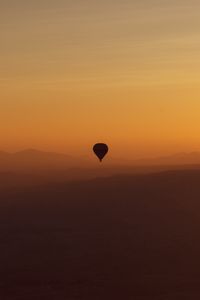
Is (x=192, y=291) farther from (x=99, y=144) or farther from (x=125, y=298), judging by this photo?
(x=99, y=144)

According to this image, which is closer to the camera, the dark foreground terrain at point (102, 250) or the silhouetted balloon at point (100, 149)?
the silhouetted balloon at point (100, 149)

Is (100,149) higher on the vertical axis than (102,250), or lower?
lower

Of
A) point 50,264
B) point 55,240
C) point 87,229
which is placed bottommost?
point 50,264

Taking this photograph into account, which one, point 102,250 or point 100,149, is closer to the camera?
point 100,149

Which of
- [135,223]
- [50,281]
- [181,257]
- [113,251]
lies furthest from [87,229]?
[50,281]

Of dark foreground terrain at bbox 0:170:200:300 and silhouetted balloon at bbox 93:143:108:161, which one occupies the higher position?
dark foreground terrain at bbox 0:170:200:300

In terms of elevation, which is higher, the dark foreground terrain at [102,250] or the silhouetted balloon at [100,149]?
the dark foreground terrain at [102,250]

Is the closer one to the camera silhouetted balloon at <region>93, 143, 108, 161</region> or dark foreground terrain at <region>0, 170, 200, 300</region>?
silhouetted balloon at <region>93, 143, 108, 161</region>

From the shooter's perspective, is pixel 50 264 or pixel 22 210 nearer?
pixel 50 264
